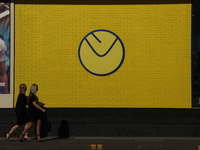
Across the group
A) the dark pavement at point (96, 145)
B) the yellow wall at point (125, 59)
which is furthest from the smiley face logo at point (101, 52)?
the dark pavement at point (96, 145)

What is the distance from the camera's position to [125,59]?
8.30 metres

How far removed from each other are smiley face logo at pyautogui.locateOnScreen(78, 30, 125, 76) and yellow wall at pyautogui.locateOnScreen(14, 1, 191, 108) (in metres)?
0.16

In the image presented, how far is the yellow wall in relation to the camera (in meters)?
8.23

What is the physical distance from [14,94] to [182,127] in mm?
5284

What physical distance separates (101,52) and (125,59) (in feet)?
2.56

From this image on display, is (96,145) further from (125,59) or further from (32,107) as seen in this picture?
(125,59)

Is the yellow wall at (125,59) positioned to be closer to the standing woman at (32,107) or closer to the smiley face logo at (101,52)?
the smiley face logo at (101,52)

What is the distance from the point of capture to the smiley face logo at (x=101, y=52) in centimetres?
830

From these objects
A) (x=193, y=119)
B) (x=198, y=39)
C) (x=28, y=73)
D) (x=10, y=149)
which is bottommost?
(x=10, y=149)

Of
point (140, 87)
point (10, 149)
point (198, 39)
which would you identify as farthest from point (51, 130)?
point (198, 39)

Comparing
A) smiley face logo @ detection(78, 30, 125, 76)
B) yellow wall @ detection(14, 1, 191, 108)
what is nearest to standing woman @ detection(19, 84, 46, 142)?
yellow wall @ detection(14, 1, 191, 108)

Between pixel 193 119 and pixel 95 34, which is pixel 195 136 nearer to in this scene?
pixel 193 119

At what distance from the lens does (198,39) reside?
846cm

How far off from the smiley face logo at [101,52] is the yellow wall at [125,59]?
156 millimetres
